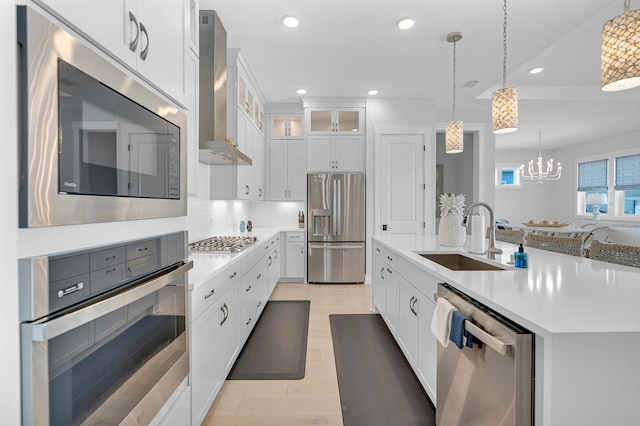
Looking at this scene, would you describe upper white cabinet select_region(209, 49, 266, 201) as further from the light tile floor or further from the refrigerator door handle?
the light tile floor

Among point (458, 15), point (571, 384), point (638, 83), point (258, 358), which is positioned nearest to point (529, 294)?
point (571, 384)

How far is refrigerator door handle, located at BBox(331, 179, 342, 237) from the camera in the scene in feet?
15.9

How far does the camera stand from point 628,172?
7.46m

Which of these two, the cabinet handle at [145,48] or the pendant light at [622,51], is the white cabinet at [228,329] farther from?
the pendant light at [622,51]

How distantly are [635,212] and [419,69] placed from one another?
7.40 metres

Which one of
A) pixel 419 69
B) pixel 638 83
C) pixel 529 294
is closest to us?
pixel 529 294

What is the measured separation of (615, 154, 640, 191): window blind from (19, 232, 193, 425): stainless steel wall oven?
982cm

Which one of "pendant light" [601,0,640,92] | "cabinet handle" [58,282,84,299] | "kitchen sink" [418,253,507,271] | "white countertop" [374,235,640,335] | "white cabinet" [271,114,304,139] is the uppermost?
"white cabinet" [271,114,304,139]

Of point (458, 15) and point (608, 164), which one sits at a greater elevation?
point (458, 15)

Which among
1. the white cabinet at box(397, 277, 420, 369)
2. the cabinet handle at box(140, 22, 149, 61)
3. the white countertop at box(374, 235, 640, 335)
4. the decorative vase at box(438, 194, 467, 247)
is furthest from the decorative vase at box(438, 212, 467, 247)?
the cabinet handle at box(140, 22, 149, 61)

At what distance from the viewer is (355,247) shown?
4863 mm

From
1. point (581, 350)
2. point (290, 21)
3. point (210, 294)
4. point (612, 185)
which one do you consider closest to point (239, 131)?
point (290, 21)

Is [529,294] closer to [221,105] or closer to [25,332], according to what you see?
[25,332]

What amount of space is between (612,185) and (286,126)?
8.21 meters
